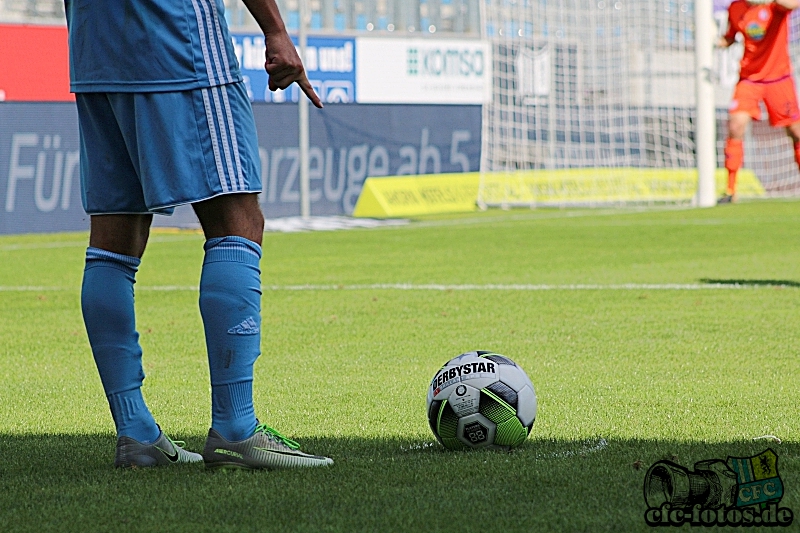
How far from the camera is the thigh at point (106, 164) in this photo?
3.33 meters

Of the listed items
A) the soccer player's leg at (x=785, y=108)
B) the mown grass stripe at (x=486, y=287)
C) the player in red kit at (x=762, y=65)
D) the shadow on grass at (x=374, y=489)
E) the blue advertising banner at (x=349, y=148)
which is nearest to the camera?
the shadow on grass at (x=374, y=489)

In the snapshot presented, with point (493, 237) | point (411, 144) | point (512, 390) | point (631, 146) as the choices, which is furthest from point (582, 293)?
point (631, 146)

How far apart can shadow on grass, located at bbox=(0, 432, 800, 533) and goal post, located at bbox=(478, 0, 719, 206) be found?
59.6 ft

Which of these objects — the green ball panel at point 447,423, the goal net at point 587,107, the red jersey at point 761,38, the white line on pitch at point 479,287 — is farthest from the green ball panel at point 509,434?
the goal net at point 587,107

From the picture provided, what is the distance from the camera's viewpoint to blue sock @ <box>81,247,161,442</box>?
3.35 meters

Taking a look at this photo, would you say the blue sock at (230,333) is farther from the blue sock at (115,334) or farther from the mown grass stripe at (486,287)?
the mown grass stripe at (486,287)

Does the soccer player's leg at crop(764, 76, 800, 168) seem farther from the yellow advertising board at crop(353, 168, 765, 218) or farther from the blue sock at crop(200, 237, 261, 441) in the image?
the blue sock at crop(200, 237, 261, 441)

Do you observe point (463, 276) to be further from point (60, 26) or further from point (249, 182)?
→ point (60, 26)

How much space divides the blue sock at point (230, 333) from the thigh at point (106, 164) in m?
0.30

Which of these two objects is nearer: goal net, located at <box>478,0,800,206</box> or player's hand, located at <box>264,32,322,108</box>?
player's hand, located at <box>264,32,322,108</box>

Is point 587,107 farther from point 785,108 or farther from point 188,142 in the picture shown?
point 188,142

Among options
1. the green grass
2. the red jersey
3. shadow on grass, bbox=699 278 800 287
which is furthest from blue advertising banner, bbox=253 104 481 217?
shadow on grass, bbox=699 278 800 287

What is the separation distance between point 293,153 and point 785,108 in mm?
8055

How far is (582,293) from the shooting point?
321 inches
